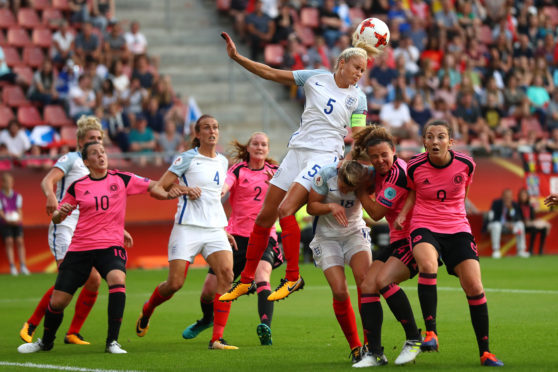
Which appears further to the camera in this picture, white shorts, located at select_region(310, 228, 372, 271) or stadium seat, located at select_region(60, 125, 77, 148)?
stadium seat, located at select_region(60, 125, 77, 148)

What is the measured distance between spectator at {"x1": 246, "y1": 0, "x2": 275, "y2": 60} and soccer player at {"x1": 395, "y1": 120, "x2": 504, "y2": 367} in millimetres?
16812

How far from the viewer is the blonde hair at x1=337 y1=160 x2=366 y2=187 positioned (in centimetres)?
858

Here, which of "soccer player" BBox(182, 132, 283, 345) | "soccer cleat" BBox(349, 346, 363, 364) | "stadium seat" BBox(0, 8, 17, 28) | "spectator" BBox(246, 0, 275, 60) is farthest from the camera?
"spectator" BBox(246, 0, 275, 60)

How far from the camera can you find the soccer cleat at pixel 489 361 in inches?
318

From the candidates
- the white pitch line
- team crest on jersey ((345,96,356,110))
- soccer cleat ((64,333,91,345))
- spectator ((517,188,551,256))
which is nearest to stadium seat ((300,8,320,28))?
spectator ((517,188,551,256))

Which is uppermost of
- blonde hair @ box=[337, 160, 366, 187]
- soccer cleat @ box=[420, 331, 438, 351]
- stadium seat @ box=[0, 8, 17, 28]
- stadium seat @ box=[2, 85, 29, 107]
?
stadium seat @ box=[0, 8, 17, 28]

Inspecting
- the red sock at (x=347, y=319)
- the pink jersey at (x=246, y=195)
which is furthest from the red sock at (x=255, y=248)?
the pink jersey at (x=246, y=195)

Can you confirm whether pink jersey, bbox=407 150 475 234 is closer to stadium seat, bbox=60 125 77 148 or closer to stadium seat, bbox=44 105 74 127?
stadium seat, bbox=60 125 77 148

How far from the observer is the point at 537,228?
941 inches

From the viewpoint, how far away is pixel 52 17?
23531 millimetres

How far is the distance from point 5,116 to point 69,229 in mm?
10724

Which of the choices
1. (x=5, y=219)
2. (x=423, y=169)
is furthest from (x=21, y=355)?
(x=5, y=219)

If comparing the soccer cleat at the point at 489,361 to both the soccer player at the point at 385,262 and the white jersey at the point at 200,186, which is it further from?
the white jersey at the point at 200,186

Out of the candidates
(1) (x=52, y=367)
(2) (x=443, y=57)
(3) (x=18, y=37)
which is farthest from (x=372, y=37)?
(2) (x=443, y=57)
